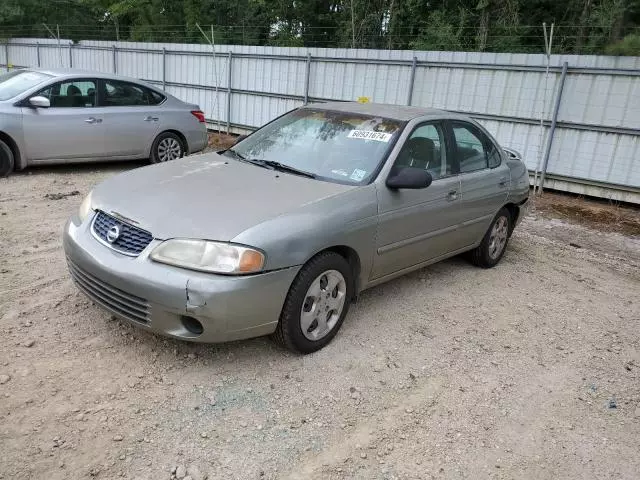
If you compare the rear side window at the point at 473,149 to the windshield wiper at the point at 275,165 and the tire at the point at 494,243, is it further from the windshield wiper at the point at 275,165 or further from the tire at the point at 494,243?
the windshield wiper at the point at 275,165

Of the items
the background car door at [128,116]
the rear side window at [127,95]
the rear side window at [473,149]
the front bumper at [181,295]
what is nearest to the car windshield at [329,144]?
the rear side window at [473,149]

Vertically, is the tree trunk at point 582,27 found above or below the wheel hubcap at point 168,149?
above

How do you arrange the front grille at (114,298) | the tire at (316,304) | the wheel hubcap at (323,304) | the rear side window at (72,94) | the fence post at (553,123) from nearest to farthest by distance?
the front grille at (114,298)
the tire at (316,304)
the wheel hubcap at (323,304)
the rear side window at (72,94)
the fence post at (553,123)

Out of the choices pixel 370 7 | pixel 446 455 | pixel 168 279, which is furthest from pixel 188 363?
pixel 370 7

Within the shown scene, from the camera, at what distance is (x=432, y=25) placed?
15.8m

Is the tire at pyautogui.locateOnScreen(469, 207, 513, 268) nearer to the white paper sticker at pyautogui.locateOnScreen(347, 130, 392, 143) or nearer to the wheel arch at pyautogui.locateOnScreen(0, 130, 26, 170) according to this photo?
the white paper sticker at pyautogui.locateOnScreen(347, 130, 392, 143)

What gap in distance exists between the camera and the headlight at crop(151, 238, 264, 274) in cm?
307

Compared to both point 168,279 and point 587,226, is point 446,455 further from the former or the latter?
point 587,226

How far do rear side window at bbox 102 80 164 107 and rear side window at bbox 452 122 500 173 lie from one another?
5572mm

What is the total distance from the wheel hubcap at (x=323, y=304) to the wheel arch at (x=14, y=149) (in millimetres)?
5815

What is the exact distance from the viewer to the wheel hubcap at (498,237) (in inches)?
217

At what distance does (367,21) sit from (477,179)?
14650mm

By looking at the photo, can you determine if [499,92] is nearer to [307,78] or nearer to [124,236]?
[307,78]

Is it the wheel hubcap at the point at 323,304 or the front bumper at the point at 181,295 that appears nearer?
the front bumper at the point at 181,295
